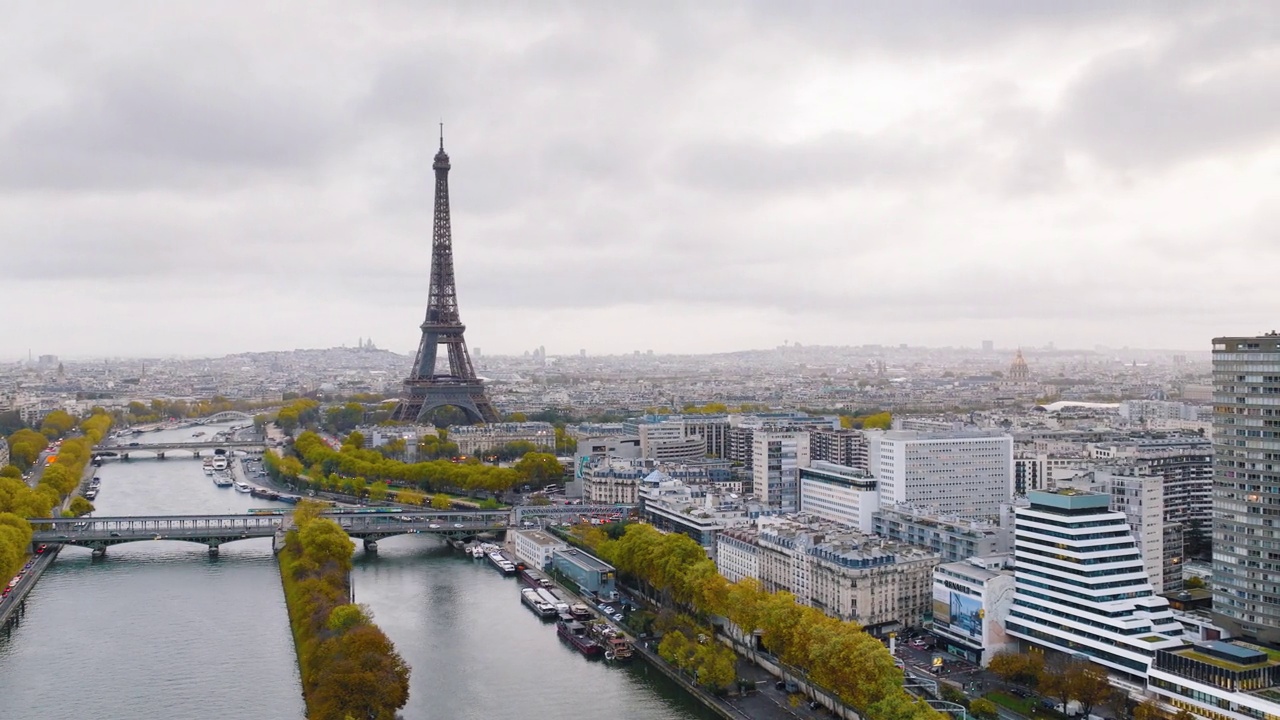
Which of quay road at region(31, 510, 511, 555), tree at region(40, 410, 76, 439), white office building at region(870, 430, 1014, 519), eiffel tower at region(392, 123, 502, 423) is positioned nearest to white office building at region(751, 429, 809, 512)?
white office building at region(870, 430, 1014, 519)

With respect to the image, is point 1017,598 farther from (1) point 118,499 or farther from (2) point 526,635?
(1) point 118,499

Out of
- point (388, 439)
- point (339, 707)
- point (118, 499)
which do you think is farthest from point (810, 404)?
point (339, 707)

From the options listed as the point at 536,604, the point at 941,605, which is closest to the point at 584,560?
the point at 536,604

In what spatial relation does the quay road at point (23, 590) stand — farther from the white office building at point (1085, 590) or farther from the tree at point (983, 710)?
the white office building at point (1085, 590)

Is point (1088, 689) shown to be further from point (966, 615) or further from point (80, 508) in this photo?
point (80, 508)

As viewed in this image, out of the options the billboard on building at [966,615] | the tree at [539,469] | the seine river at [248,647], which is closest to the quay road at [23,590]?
the seine river at [248,647]

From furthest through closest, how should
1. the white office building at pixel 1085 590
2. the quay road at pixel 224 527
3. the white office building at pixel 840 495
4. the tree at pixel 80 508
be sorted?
the tree at pixel 80 508 → the quay road at pixel 224 527 → the white office building at pixel 840 495 → the white office building at pixel 1085 590

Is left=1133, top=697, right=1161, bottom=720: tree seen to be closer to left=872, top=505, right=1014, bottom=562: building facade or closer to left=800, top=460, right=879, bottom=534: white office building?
left=872, top=505, right=1014, bottom=562: building facade

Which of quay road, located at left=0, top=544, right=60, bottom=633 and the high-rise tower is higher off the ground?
the high-rise tower
